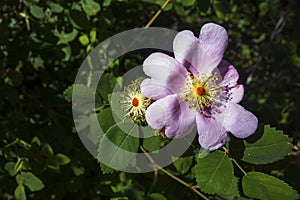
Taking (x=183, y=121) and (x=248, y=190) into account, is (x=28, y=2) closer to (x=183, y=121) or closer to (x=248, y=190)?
(x=183, y=121)

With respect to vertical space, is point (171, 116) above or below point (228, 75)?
below

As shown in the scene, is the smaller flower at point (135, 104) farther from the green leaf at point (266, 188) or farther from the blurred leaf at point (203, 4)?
the blurred leaf at point (203, 4)

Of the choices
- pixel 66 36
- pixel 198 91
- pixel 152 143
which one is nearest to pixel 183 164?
pixel 152 143

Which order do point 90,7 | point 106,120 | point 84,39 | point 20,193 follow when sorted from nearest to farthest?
point 106,120 < point 20,193 < point 90,7 < point 84,39

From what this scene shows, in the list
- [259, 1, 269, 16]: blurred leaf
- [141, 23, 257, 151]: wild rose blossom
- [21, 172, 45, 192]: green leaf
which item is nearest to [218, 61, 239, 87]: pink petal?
[141, 23, 257, 151]: wild rose blossom

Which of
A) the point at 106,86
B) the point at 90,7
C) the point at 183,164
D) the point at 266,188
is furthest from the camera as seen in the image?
the point at 90,7

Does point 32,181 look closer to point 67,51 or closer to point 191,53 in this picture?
point 67,51

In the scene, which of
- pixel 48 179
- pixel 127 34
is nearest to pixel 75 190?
pixel 48 179
